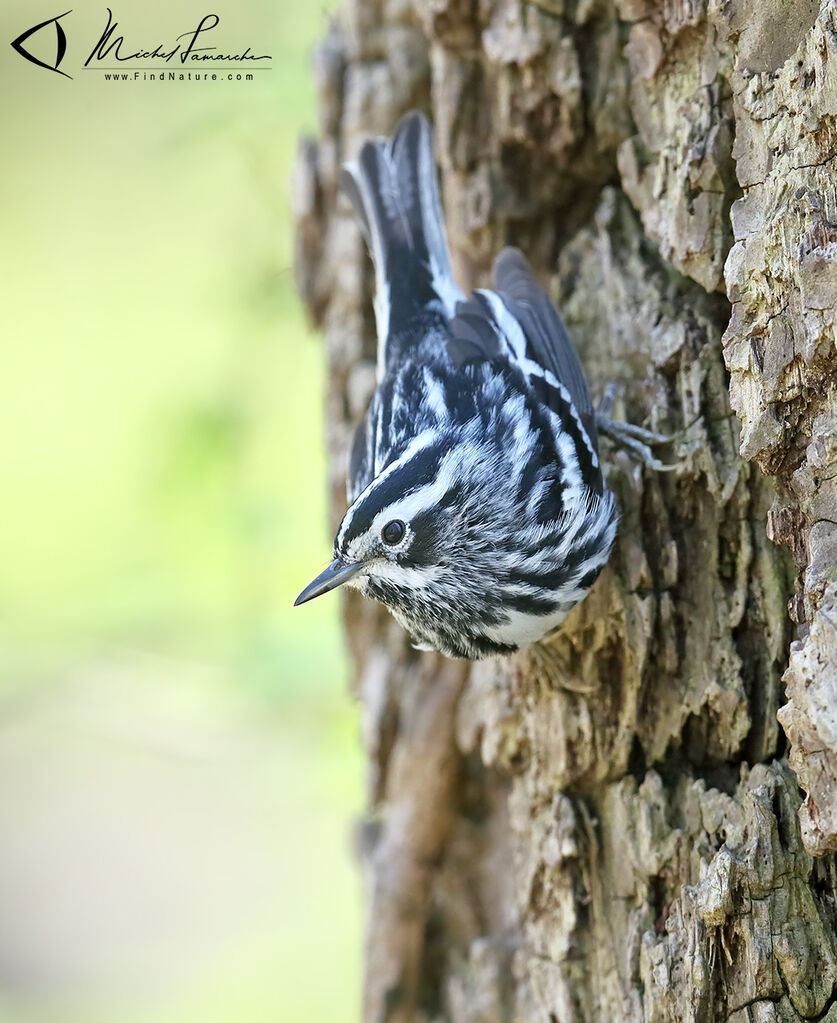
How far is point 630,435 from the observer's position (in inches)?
125

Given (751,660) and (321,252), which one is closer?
(751,660)

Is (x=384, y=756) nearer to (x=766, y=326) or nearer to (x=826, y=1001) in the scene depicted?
(x=826, y=1001)

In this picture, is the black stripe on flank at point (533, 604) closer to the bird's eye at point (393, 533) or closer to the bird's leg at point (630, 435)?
the bird's eye at point (393, 533)

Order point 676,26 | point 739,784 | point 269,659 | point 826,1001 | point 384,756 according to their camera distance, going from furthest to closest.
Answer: point 269,659
point 384,756
point 676,26
point 739,784
point 826,1001

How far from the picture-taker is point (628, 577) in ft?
10.0

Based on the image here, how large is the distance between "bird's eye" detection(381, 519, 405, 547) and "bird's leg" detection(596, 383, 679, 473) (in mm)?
750

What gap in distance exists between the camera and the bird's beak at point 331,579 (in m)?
2.86

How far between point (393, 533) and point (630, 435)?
2.66 ft

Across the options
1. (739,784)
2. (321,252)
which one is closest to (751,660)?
(739,784)

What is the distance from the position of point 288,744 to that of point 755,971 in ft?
10.1

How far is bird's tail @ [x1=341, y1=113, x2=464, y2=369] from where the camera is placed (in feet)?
11.9

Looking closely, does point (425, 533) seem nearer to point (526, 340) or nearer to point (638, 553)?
point (638, 553)
